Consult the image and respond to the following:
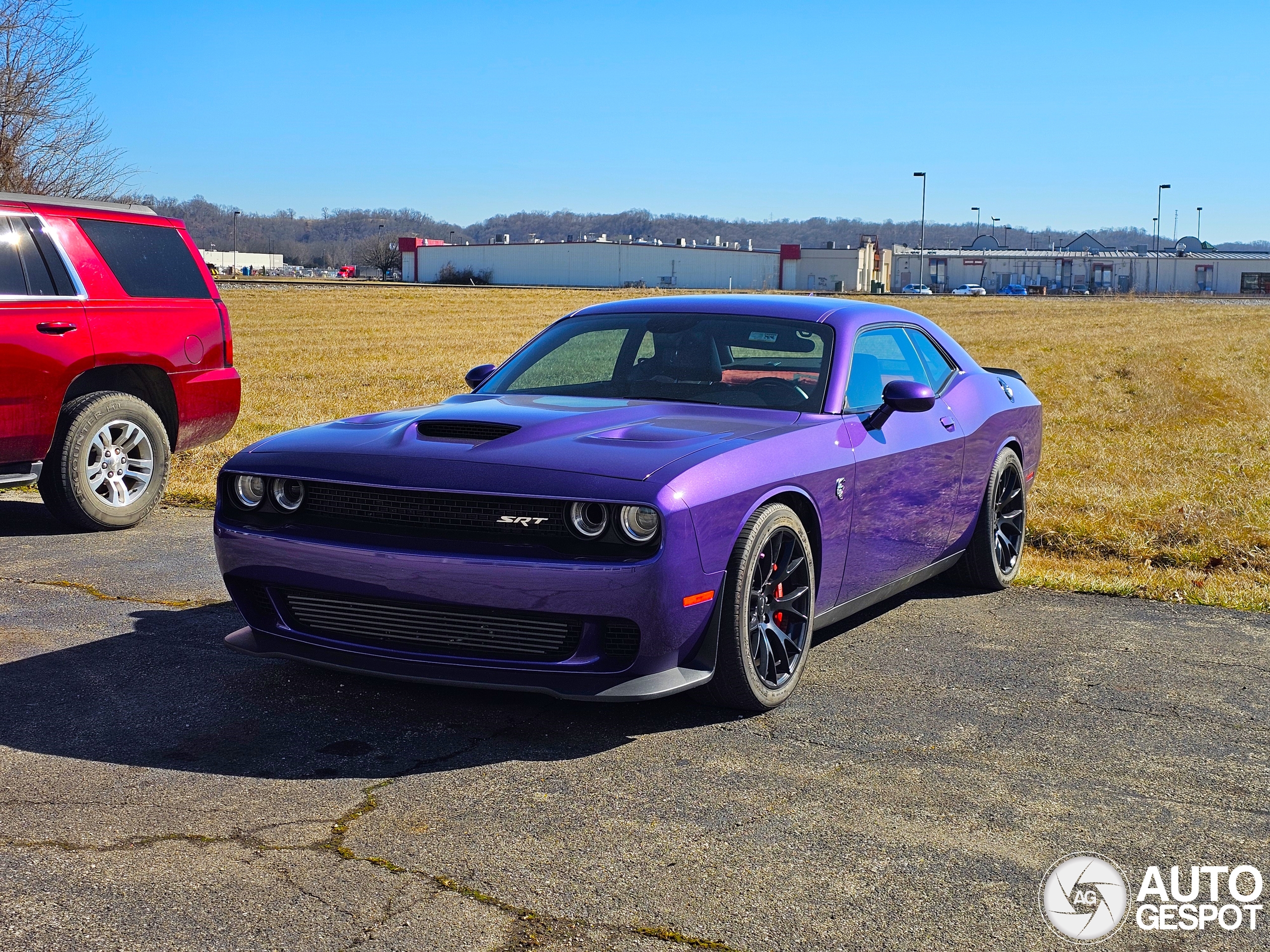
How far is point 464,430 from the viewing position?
4.45 meters

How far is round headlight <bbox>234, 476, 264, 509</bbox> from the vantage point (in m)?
4.42

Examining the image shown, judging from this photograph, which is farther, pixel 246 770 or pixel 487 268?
pixel 487 268

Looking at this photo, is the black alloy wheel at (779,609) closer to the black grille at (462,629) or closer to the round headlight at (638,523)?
the round headlight at (638,523)

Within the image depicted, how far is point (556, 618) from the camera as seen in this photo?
389cm

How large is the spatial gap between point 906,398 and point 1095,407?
12.2 m

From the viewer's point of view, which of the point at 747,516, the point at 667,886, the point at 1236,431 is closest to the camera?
the point at 667,886

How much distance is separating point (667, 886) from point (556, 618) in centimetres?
106

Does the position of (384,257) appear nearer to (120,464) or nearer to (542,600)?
(120,464)

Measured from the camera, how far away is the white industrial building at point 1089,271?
11938cm

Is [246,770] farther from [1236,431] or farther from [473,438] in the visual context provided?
[1236,431]

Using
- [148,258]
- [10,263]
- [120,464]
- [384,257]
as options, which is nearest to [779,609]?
[120,464]

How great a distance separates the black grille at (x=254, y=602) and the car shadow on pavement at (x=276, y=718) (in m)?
0.28

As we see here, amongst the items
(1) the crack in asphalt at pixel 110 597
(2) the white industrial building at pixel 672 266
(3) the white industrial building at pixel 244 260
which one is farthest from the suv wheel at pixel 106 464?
(3) the white industrial building at pixel 244 260

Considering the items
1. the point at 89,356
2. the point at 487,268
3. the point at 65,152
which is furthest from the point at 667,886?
the point at 487,268
